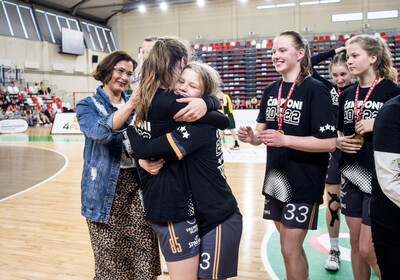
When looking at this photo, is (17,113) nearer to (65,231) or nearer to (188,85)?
(65,231)

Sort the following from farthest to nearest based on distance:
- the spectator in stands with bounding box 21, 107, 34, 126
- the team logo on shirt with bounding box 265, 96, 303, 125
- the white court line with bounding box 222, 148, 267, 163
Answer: the spectator in stands with bounding box 21, 107, 34, 126 < the white court line with bounding box 222, 148, 267, 163 < the team logo on shirt with bounding box 265, 96, 303, 125

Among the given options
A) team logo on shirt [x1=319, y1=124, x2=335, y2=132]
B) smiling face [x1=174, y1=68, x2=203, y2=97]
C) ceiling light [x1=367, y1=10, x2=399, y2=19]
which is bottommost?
team logo on shirt [x1=319, y1=124, x2=335, y2=132]

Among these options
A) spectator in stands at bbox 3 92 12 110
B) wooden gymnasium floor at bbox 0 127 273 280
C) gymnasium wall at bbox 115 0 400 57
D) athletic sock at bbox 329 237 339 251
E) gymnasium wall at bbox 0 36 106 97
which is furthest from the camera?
gymnasium wall at bbox 115 0 400 57

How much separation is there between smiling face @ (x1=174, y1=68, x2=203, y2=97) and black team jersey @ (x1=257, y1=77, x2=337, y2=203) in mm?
725

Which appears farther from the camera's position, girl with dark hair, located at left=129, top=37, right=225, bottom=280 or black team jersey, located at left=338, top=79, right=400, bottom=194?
black team jersey, located at left=338, top=79, right=400, bottom=194

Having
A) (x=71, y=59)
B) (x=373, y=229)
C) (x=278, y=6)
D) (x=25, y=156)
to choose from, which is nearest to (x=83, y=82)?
(x=71, y=59)

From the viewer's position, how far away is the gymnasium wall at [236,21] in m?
18.8

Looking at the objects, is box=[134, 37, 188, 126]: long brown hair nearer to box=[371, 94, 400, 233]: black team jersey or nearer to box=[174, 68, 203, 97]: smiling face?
box=[174, 68, 203, 97]: smiling face

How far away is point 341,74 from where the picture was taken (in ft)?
9.52

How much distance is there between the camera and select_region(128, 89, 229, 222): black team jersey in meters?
Result: 1.51

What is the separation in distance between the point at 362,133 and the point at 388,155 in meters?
0.70

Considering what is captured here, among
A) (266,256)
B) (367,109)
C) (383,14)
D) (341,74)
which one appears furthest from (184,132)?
(383,14)

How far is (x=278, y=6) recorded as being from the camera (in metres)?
20.2

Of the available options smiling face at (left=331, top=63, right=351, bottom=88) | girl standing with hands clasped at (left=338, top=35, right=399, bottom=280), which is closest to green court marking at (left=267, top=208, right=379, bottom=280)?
girl standing with hands clasped at (left=338, top=35, right=399, bottom=280)
